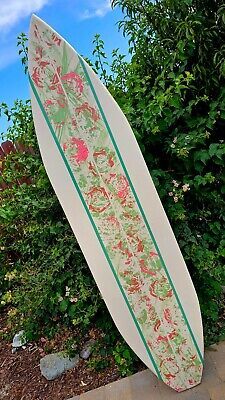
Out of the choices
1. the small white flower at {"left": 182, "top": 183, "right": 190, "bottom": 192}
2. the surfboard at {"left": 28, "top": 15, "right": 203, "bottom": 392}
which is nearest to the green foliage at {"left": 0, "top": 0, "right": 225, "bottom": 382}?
the small white flower at {"left": 182, "top": 183, "right": 190, "bottom": 192}

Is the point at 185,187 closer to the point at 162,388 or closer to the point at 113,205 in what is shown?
the point at 113,205

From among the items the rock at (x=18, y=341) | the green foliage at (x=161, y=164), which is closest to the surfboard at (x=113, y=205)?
the green foliage at (x=161, y=164)

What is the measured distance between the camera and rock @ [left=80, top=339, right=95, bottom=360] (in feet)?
7.60

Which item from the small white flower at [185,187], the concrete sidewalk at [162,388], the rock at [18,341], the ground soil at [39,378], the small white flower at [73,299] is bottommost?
the concrete sidewalk at [162,388]

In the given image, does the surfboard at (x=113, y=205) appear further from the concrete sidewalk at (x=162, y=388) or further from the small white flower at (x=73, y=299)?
the small white flower at (x=73, y=299)

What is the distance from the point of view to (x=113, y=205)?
1645 millimetres

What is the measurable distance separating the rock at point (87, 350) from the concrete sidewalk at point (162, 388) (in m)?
0.28

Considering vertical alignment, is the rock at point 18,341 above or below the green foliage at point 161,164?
below

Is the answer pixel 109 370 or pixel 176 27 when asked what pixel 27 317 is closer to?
pixel 109 370

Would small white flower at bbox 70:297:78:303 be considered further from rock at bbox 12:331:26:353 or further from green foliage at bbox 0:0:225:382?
rock at bbox 12:331:26:353

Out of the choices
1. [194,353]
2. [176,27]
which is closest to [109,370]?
[194,353]

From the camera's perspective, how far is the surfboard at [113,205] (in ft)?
5.11

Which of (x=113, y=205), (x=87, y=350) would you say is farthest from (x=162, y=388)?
(x=113, y=205)

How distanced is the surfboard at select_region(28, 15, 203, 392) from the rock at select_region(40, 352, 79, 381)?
1.98 feet
